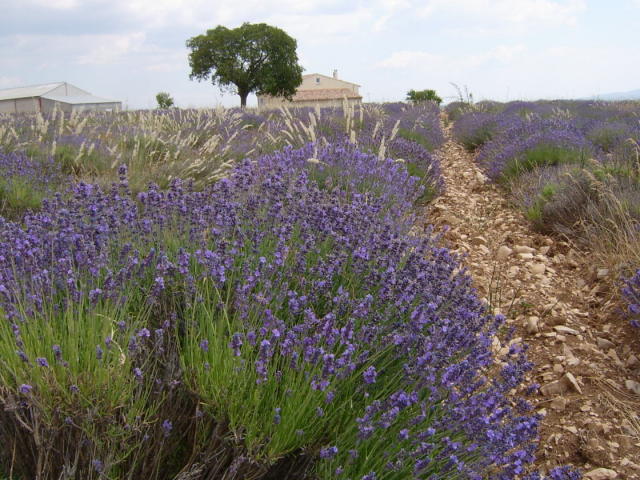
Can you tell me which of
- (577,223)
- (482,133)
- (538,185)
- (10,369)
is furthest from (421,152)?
(10,369)

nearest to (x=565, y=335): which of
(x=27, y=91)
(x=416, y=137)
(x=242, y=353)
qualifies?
(x=242, y=353)

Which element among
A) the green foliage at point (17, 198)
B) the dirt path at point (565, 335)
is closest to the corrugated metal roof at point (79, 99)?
the green foliage at point (17, 198)

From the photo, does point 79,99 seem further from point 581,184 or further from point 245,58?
point 581,184

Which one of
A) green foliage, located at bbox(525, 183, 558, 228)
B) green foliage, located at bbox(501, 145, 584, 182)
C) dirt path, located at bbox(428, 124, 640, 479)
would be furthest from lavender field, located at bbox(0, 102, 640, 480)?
green foliage, located at bbox(501, 145, 584, 182)

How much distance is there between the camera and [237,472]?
1.67 metres

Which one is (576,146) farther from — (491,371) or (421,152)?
(491,371)

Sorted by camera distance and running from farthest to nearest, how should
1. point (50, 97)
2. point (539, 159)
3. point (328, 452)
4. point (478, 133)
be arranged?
point (50, 97) < point (478, 133) < point (539, 159) < point (328, 452)

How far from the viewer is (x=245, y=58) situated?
108ft

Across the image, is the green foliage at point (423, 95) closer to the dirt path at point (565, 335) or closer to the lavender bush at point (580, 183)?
the lavender bush at point (580, 183)

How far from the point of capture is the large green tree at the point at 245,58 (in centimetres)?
3262

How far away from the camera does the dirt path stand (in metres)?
2.50

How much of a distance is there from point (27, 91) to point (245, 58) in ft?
81.6

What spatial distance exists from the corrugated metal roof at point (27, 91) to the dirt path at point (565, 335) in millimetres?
46161

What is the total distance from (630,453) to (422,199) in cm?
428
